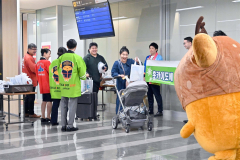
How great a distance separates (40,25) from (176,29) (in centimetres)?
646

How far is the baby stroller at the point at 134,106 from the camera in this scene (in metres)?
5.98

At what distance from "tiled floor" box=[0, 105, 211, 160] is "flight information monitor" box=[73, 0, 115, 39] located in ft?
8.59

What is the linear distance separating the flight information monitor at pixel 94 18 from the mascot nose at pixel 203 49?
595 cm

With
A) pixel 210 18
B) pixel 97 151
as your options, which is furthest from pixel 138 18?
pixel 97 151

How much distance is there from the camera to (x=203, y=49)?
207cm

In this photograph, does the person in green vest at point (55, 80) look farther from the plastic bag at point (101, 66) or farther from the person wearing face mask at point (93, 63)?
the plastic bag at point (101, 66)

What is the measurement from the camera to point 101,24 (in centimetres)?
818

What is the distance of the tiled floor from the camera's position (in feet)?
14.8

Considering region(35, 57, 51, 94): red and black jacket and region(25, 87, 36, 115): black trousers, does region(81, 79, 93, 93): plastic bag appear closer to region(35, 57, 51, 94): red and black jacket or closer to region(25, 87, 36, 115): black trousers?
region(35, 57, 51, 94): red and black jacket

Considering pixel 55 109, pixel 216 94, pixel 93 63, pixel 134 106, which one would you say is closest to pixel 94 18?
pixel 93 63

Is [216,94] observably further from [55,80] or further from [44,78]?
[44,78]

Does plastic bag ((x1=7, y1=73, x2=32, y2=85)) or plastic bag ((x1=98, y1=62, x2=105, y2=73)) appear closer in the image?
plastic bag ((x1=7, y1=73, x2=32, y2=85))

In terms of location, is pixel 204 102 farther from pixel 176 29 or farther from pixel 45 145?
pixel 176 29

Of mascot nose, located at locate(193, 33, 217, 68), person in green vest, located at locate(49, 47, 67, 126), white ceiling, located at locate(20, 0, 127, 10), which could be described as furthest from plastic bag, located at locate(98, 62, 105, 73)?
mascot nose, located at locate(193, 33, 217, 68)
